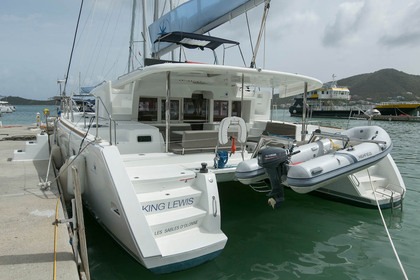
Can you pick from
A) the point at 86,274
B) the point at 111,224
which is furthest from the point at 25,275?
the point at 111,224

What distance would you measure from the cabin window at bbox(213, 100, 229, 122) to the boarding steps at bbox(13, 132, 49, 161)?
4654 mm

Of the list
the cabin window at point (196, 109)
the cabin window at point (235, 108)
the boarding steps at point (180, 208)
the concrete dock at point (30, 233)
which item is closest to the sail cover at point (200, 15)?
the cabin window at point (196, 109)

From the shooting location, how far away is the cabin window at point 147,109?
7168mm

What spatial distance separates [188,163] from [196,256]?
177cm

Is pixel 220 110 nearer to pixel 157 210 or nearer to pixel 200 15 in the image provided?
pixel 200 15

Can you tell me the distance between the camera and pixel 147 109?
7.21 metres

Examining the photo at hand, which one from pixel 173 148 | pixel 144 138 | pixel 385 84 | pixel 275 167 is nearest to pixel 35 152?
pixel 144 138

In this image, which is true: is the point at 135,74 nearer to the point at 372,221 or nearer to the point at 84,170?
the point at 84,170

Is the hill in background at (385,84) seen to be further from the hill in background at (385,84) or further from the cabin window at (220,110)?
the cabin window at (220,110)

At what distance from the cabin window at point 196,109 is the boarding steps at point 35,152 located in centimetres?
406

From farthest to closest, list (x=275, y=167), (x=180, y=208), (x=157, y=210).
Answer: (x=275, y=167) < (x=180, y=208) < (x=157, y=210)

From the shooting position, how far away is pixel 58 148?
8.39 meters

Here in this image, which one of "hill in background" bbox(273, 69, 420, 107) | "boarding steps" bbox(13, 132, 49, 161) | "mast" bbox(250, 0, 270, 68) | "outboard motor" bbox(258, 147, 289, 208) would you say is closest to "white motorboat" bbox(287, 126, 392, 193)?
"outboard motor" bbox(258, 147, 289, 208)

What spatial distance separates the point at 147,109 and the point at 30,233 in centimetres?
379
